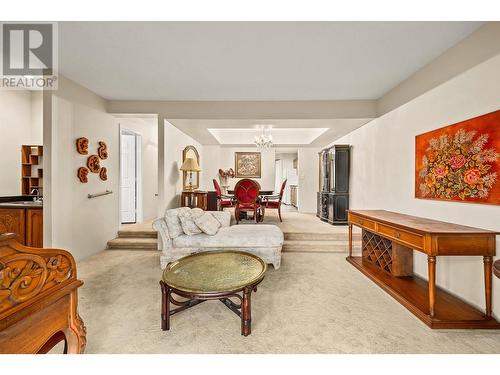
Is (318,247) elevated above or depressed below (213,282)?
below

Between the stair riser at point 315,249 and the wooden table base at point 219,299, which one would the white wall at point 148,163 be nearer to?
the stair riser at point 315,249

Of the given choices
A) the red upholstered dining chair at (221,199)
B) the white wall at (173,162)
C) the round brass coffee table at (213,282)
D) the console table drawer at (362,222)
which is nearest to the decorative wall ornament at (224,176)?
the red upholstered dining chair at (221,199)

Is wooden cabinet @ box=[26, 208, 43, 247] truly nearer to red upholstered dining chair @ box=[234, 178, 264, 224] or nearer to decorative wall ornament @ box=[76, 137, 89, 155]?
decorative wall ornament @ box=[76, 137, 89, 155]

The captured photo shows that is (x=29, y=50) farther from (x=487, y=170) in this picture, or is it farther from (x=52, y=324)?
(x=487, y=170)

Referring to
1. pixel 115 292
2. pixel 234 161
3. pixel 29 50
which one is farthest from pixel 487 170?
pixel 234 161

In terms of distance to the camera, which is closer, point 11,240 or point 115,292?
point 11,240

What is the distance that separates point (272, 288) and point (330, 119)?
9.55 feet

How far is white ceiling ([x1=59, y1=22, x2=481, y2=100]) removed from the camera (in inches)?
76.3

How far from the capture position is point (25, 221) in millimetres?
2885

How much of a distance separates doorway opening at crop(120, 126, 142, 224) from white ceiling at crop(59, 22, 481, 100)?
1.79 meters

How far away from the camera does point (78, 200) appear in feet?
10.5

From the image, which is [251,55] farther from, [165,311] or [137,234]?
[137,234]

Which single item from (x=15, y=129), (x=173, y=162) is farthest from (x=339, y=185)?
(x=15, y=129)

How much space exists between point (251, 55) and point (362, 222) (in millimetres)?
2536
